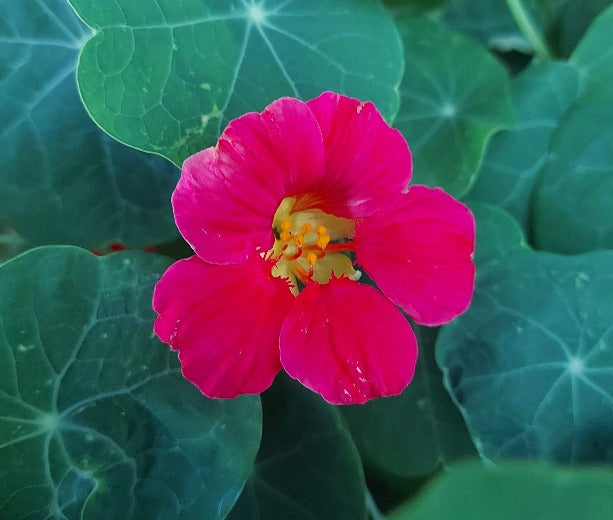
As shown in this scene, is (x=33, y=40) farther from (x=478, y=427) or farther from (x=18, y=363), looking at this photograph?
(x=478, y=427)

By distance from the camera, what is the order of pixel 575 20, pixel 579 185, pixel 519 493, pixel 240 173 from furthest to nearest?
pixel 575 20
pixel 579 185
pixel 240 173
pixel 519 493

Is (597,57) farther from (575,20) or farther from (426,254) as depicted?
(426,254)

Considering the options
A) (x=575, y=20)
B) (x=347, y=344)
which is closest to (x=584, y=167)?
(x=575, y=20)

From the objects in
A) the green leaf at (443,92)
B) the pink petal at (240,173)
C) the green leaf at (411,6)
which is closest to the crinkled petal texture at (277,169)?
the pink petal at (240,173)

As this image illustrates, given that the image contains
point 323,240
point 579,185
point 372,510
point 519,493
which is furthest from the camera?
point 579,185

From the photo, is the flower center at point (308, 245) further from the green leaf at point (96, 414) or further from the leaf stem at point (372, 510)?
the leaf stem at point (372, 510)

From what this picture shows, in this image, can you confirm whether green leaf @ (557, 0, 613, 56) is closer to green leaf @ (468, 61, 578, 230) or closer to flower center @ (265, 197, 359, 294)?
green leaf @ (468, 61, 578, 230)
